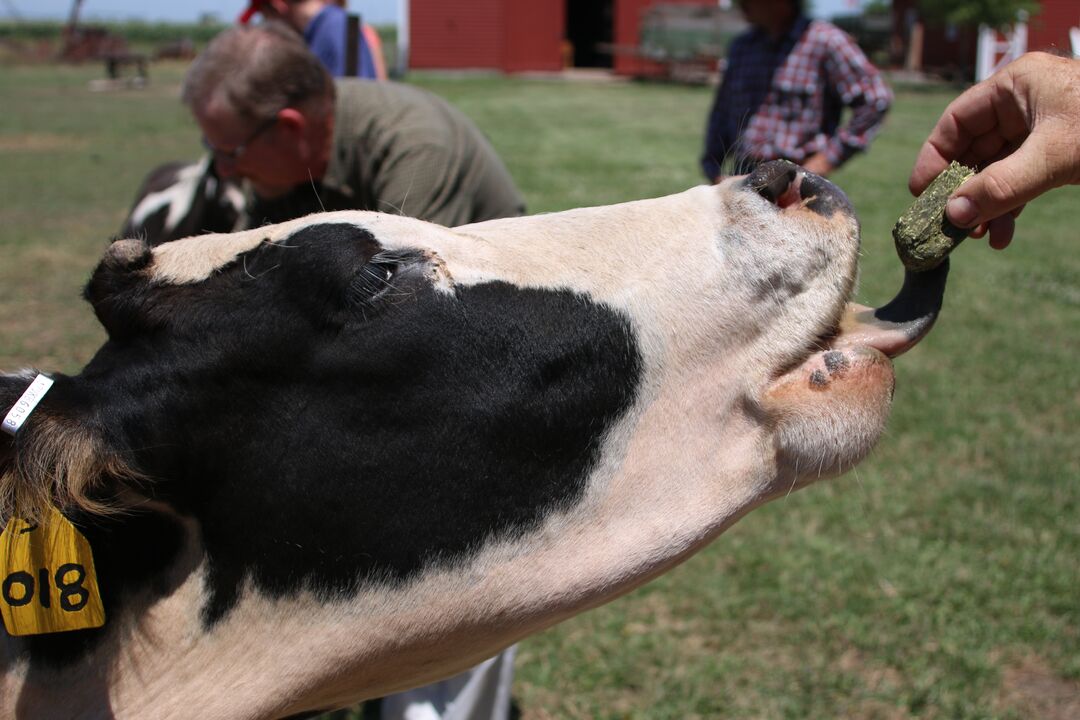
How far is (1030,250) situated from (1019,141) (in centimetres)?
820

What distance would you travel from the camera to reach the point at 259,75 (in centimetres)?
323

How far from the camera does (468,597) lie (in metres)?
1.88

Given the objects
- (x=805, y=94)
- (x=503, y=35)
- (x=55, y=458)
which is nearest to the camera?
(x=55, y=458)

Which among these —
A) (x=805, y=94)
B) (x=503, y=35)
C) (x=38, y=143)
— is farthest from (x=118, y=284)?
(x=503, y=35)

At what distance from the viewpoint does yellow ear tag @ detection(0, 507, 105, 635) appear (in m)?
1.78

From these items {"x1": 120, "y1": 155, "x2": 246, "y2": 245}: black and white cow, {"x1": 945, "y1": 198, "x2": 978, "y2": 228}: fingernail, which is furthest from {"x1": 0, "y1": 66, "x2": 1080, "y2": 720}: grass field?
{"x1": 120, "y1": 155, "x2": 246, "y2": 245}: black and white cow

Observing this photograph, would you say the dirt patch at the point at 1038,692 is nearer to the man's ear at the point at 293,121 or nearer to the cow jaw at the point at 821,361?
the cow jaw at the point at 821,361

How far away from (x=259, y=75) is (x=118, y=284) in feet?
4.88

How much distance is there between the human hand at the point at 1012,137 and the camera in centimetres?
190

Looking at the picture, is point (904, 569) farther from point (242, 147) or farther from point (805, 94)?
point (242, 147)

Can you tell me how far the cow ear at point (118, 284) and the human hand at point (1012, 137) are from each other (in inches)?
59.9

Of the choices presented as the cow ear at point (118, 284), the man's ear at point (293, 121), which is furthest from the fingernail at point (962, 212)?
the man's ear at point (293, 121)

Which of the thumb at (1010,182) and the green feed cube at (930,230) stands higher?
the thumb at (1010,182)

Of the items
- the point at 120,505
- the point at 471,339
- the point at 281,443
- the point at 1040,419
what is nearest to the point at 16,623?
the point at 120,505
